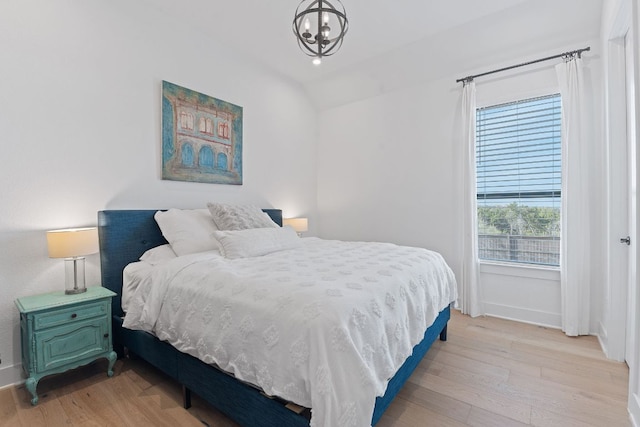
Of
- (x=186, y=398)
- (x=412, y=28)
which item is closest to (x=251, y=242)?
(x=186, y=398)

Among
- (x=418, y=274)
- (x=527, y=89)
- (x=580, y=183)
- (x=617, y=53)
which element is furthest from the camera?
(x=527, y=89)

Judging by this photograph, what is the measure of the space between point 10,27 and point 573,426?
14.1 feet

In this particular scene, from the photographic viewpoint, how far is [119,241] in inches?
95.6

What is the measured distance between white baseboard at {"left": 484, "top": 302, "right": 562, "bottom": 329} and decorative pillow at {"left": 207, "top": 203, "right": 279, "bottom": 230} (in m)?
2.67

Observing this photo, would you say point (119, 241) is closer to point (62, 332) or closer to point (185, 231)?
point (185, 231)

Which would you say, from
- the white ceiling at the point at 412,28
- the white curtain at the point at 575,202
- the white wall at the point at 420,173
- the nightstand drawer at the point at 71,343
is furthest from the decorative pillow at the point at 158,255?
the white curtain at the point at 575,202

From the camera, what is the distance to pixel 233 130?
3.48 m

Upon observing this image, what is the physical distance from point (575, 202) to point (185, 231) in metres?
3.57

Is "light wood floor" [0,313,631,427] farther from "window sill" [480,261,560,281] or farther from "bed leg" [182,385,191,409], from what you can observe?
"window sill" [480,261,560,281]

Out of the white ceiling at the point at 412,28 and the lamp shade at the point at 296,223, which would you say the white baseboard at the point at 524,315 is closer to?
the lamp shade at the point at 296,223

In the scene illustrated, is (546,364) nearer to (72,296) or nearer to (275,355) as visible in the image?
(275,355)

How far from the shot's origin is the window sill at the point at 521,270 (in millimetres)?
2965

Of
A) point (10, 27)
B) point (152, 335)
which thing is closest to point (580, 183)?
point (152, 335)

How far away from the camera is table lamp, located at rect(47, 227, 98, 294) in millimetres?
1964
